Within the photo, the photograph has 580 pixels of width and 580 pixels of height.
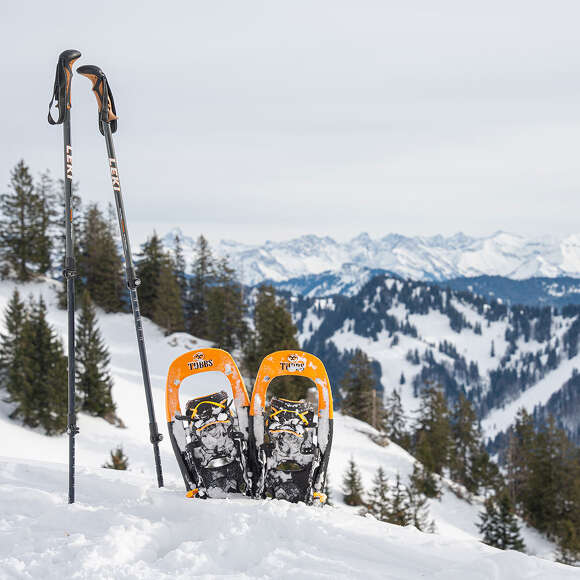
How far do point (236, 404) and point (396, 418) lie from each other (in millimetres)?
58060

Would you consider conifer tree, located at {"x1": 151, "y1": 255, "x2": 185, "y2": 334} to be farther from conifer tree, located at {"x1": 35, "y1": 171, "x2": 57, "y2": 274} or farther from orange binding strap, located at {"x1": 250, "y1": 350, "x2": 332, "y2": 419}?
orange binding strap, located at {"x1": 250, "y1": 350, "x2": 332, "y2": 419}

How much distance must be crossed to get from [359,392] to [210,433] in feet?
139

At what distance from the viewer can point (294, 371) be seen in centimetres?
650

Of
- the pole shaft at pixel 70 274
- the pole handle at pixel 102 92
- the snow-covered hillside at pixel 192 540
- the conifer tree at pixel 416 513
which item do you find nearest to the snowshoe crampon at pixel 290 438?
the snow-covered hillside at pixel 192 540

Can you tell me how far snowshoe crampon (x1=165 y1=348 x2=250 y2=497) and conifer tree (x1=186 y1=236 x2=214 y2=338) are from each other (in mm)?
44701

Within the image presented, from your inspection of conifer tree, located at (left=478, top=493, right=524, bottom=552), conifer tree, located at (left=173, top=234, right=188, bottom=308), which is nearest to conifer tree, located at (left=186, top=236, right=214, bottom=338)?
conifer tree, located at (left=173, top=234, right=188, bottom=308)

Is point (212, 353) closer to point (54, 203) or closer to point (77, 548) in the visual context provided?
point (77, 548)

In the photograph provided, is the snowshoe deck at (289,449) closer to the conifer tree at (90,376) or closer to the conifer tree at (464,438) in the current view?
the conifer tree at (90,376)

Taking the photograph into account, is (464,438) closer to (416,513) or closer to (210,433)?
(416,513)

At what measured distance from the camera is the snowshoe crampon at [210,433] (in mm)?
6121

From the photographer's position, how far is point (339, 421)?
40.4 m

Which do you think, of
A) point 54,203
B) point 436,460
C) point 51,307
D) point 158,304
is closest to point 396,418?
point 436,460

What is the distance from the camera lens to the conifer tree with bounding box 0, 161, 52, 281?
143ft

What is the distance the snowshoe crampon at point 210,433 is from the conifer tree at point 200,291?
4470 cm
